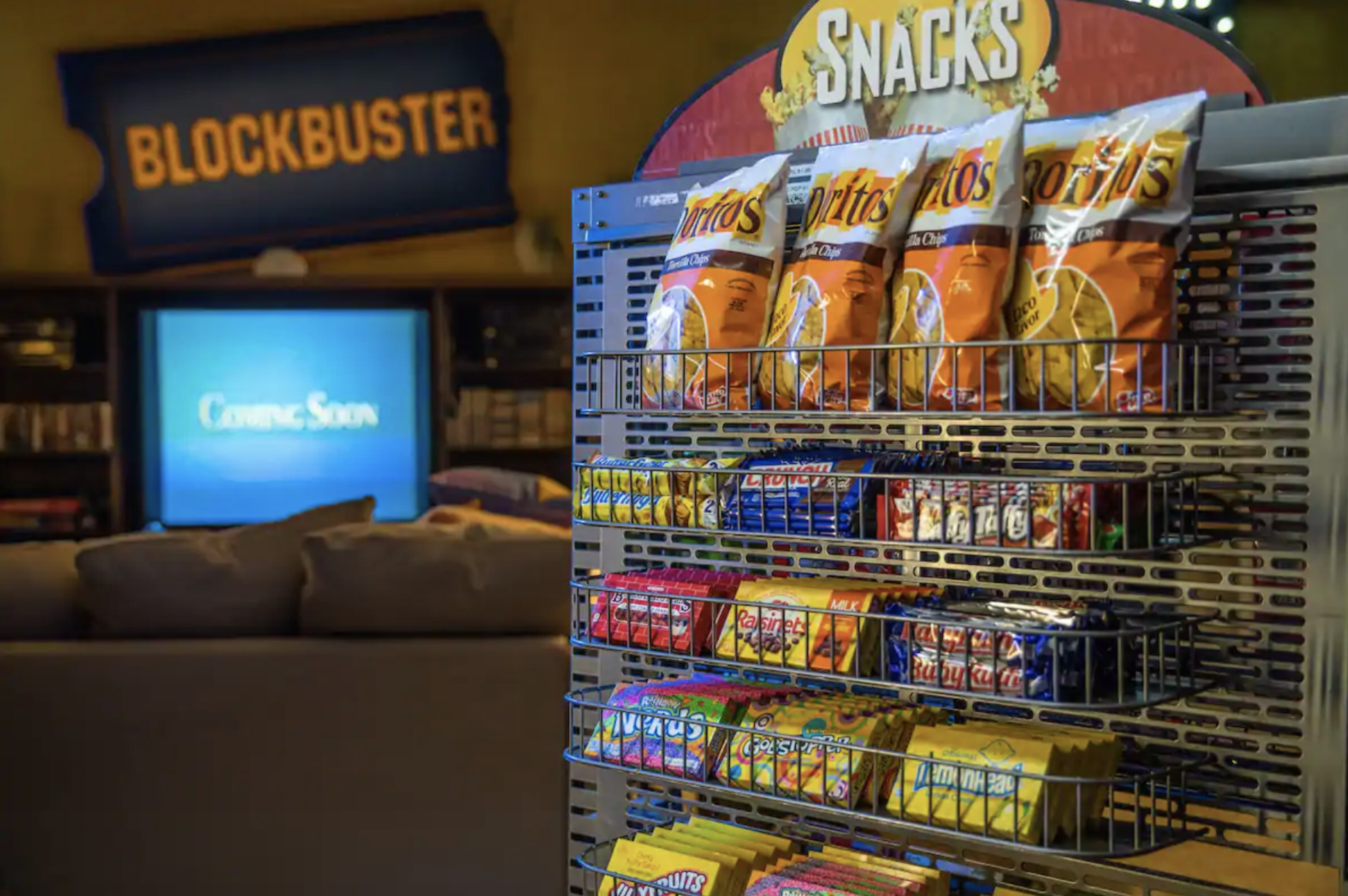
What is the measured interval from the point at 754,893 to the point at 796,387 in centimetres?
49

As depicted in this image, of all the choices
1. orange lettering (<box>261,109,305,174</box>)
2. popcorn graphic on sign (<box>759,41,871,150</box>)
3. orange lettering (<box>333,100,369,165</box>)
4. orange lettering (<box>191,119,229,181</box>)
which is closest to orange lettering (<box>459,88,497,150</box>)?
orange lettering (<box>333,100,369,165</box>)

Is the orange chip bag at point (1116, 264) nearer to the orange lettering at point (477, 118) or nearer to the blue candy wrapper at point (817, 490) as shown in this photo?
the blue candy wrapper at point (817, 490)

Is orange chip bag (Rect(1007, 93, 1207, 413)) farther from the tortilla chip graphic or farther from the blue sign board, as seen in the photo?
the blue sign board

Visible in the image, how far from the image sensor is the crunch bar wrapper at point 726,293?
121 centimetres

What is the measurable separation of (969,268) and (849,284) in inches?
4.7

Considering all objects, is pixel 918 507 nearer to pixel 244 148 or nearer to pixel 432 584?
pixel 432 584

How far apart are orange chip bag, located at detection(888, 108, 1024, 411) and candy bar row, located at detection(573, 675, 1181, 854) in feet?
0.99

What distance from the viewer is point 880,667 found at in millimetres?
1122

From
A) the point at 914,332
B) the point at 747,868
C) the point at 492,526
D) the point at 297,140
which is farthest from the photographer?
the point at 297,140

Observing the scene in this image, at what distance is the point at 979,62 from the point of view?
146cm

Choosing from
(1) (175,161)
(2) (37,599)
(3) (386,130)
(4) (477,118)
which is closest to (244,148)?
(1) (175,161)

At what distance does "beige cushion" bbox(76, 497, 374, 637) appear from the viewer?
2711 mm

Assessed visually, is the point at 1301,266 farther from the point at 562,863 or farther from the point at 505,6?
the point at 505,6

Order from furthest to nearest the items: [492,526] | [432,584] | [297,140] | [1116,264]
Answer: [297,140], [492,526], [432,584], [1116,264]
